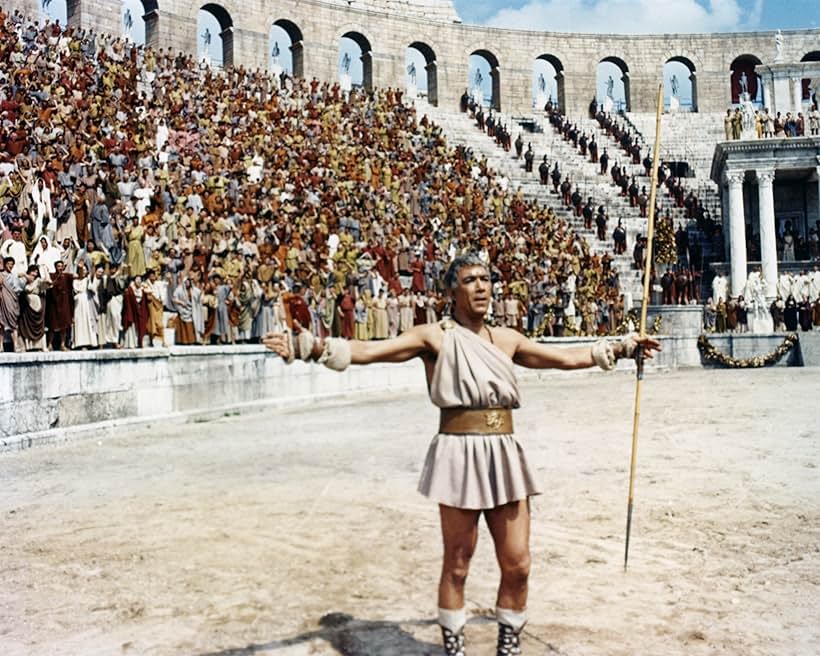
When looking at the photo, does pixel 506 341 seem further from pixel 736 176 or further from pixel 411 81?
pixel 411 81

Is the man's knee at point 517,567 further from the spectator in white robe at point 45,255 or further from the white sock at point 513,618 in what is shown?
the spectator in white robe at point 45,255

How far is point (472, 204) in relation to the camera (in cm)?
2923

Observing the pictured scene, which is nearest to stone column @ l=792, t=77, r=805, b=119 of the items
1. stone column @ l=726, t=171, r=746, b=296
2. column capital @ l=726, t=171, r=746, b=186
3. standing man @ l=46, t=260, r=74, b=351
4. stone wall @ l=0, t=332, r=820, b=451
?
stone column @ l=726, t=171, r=746, b=296

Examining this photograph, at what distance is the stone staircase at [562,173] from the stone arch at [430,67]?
8.92 feet

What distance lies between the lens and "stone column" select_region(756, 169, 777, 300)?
3067 cm

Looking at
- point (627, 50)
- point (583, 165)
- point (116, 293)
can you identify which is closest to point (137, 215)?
point (116, 293)

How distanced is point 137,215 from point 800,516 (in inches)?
589

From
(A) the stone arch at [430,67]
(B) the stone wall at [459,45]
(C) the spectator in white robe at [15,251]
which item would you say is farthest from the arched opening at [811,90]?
(C) the spectator in white robe at [15,251]

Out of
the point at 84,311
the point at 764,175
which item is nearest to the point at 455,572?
the point at 84,311

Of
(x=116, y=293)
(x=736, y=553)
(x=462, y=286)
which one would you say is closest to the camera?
(x=462, y=286)

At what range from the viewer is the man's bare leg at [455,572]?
3646 millimetres

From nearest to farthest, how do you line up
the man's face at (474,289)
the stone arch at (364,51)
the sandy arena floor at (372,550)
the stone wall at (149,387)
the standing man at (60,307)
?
the man's face at (474,289), the sandy arena floor at (372,550), the stone wall at (149,387), the standing man at (60,307), the stone arch at (364,51)

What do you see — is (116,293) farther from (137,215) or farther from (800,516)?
(800,516)

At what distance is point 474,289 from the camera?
378cm
